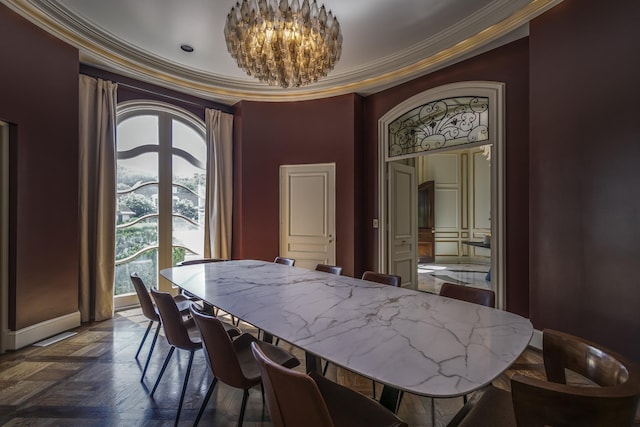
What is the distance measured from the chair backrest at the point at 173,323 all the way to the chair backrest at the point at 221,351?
1.61 feet

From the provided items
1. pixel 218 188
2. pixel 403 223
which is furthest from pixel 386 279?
pixel 218 188

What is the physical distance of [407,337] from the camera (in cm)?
125

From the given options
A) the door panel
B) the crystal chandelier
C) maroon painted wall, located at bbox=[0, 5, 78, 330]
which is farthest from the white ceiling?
the door panel

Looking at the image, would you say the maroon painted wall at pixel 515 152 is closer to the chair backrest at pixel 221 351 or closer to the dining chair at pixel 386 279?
the dining chair at pixel 386 279

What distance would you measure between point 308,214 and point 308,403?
3.89 meters

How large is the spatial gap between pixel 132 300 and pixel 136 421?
269cm

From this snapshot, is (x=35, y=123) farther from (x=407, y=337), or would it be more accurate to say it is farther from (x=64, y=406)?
(x=407, y=337)

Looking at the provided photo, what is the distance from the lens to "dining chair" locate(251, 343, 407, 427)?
94 centimetres

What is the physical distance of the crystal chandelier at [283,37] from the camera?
2182 millimetres

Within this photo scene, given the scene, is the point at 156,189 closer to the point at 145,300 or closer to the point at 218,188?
the point at 218,188

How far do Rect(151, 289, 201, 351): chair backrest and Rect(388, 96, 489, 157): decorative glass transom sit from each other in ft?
11.1

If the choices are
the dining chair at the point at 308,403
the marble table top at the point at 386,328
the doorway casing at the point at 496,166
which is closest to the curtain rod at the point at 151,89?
the marble table top at the point at 386,328

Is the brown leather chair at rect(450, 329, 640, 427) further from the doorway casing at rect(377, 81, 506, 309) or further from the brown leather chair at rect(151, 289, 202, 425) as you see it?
the doorway casing at rect(377, 81, 506, 309)

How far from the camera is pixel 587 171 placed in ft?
8.11
